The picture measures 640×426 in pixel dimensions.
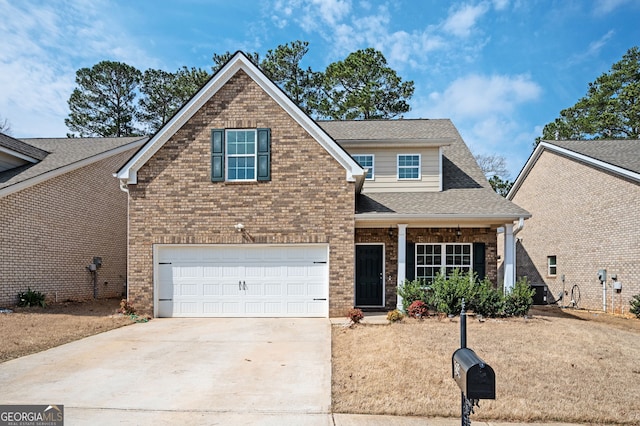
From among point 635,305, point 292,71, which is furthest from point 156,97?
point 635,305

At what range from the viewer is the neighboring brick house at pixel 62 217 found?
13.4m

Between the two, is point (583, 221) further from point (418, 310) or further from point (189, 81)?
point (189, 81)

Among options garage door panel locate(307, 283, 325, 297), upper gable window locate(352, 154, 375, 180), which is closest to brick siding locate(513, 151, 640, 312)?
upper gable window locate(352, 154, 375, 180)

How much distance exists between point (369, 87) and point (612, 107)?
17008 mm

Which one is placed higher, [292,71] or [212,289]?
[292,71]

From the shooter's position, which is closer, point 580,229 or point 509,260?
point 509,260

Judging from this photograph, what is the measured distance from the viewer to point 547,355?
25.4 feet

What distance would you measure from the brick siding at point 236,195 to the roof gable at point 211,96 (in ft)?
0.47

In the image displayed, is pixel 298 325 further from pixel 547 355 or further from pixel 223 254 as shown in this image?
pixel 547 355

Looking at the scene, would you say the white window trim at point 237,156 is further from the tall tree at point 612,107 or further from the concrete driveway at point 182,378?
A: the tall tree at point 612,107

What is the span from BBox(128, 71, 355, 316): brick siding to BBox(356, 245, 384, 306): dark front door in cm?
197

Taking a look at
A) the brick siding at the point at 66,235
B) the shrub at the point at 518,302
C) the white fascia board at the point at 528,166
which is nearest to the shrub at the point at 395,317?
the shrub at the point at 518,302

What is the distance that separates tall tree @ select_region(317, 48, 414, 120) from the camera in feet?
104

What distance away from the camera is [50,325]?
10828mm
